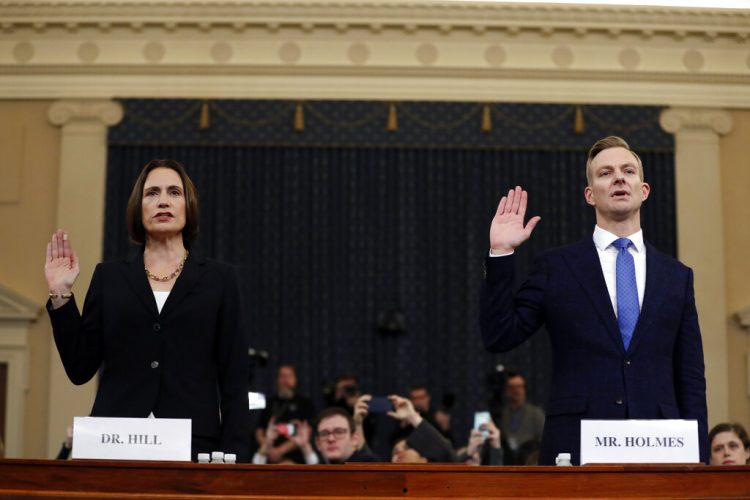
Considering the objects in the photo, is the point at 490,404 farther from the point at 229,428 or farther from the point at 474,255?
the point at 229,428

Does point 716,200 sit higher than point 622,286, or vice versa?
point 716,200

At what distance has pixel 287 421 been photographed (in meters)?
9.02

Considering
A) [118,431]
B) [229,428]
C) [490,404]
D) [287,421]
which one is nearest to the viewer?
[118,431]

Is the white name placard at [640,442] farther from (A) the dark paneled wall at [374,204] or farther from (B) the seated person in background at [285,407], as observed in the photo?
(A) the dark paneled wall at [374,204]

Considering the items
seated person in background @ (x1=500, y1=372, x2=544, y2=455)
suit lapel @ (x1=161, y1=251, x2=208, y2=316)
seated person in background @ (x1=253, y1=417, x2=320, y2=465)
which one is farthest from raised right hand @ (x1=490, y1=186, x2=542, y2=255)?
seated person in background @ (x1=500, y1=372, x2=544, y2=455)

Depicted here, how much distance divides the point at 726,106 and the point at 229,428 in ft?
27.9

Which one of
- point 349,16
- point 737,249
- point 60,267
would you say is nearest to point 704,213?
point 737,249

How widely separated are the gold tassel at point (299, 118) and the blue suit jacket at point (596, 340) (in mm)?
7567

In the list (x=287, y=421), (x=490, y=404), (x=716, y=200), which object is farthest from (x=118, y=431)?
(x=716, y=200)

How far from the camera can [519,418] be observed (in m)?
9.16

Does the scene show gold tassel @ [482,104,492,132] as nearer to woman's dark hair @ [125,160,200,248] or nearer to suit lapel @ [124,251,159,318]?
woman's dark hair @ [125,160,200,248]

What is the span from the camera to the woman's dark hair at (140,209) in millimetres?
3398

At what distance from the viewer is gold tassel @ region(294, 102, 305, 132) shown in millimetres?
10734

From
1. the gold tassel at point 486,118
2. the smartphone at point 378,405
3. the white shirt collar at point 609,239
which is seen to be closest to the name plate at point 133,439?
the white shirt collar at point 609,239
